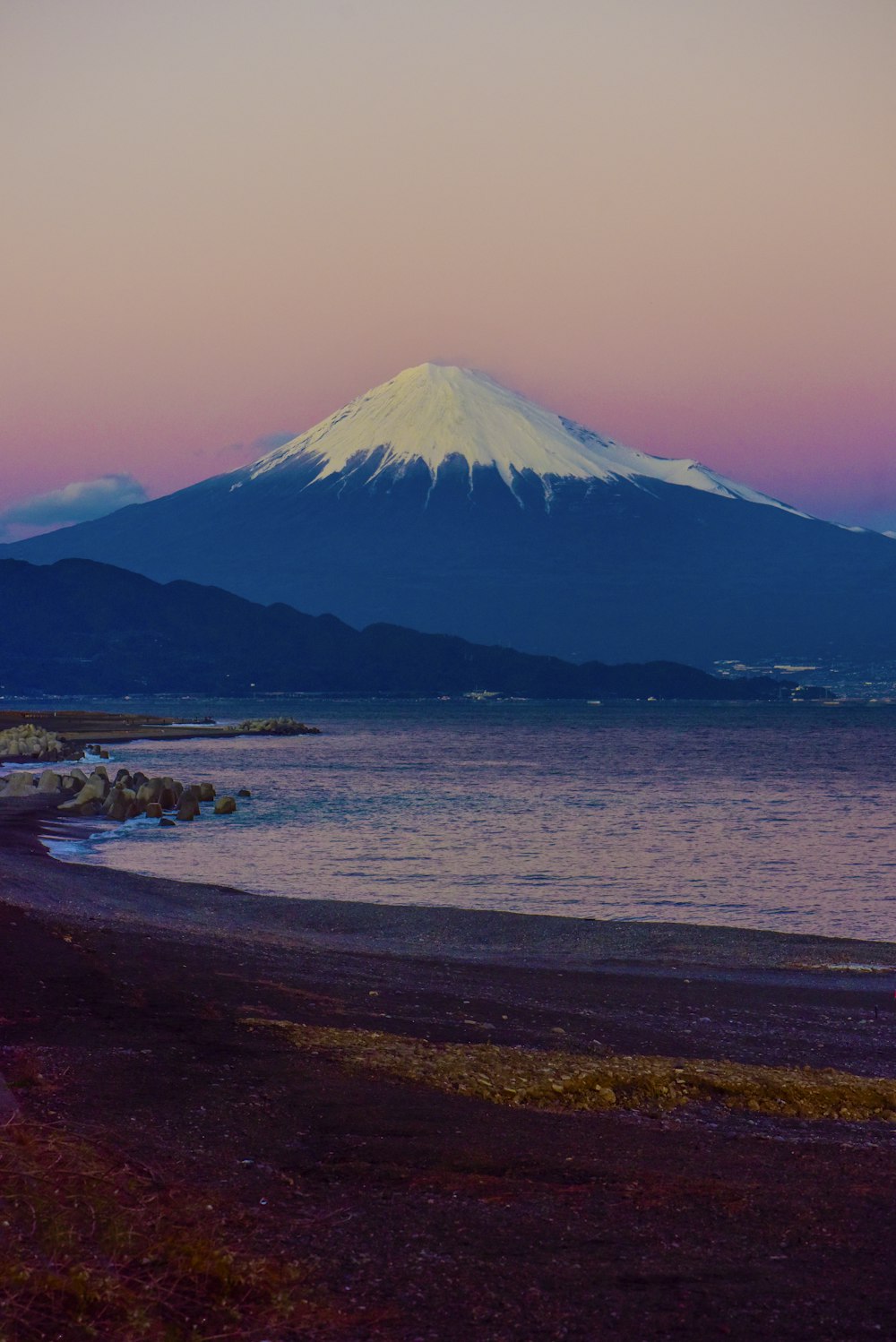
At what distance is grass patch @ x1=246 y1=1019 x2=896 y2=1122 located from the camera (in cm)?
980

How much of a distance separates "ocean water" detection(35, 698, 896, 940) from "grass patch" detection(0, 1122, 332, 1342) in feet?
57.0

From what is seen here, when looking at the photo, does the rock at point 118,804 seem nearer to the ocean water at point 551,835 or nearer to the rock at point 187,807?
the rock at point 187,807

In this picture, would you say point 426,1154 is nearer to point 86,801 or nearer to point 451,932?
point 451,932

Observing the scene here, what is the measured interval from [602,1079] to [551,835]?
2850 cm

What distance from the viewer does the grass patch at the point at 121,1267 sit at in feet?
18.5

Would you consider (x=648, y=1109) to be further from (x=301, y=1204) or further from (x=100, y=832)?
(x=100, y=832)

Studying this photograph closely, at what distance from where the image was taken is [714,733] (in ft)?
436

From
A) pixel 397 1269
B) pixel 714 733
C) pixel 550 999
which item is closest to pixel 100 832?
pixel 550 999

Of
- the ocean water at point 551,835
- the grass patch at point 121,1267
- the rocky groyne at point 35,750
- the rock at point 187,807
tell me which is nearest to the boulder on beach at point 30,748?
the rocky groyne at point 35,750

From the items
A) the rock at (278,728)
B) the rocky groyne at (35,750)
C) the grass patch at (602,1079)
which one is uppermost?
the grass patch at (602,1079)

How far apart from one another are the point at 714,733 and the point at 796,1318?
425 ft

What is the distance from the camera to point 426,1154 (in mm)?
8164

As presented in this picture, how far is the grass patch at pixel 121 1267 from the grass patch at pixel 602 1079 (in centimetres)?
340

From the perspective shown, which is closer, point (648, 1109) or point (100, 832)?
point (648, 1109)
